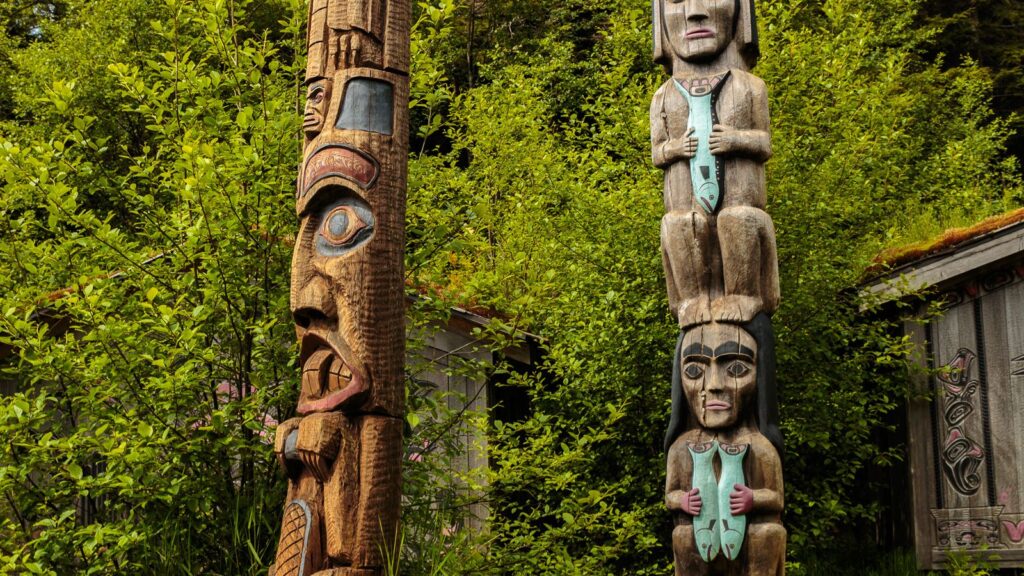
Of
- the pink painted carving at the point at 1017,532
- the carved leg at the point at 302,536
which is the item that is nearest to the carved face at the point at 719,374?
the carved leg at the point at 302,536

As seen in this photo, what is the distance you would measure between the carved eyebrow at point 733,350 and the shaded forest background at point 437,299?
110cm

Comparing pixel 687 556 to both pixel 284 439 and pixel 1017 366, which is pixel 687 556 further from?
pixel 1017 366

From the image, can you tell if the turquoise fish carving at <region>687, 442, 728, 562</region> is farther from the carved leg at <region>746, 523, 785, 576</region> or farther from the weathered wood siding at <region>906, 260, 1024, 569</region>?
the weathered wood siding at <region>906, 260, 1024, 569</region>

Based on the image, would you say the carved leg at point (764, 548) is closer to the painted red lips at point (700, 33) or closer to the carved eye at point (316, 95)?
the painted red lips at point (700, 33)

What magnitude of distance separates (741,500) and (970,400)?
4716mm

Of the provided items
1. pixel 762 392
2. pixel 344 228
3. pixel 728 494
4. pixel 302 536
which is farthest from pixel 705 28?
pixel 302 536

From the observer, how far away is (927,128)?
55.5 feet

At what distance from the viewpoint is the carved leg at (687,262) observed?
6.21 m

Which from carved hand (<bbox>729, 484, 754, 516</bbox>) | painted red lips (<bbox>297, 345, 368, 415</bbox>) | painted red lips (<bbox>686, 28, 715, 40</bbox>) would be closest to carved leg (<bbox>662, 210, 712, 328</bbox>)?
carved hand (<bbox>729, 484, 754, 516</bbox>)

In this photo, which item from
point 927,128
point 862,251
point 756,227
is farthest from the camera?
point 927,128

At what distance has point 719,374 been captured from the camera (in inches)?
233

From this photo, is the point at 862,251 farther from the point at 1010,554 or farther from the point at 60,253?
the point at 60,253

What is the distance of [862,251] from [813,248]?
125cm

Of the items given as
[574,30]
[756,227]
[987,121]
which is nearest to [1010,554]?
[756,227]
